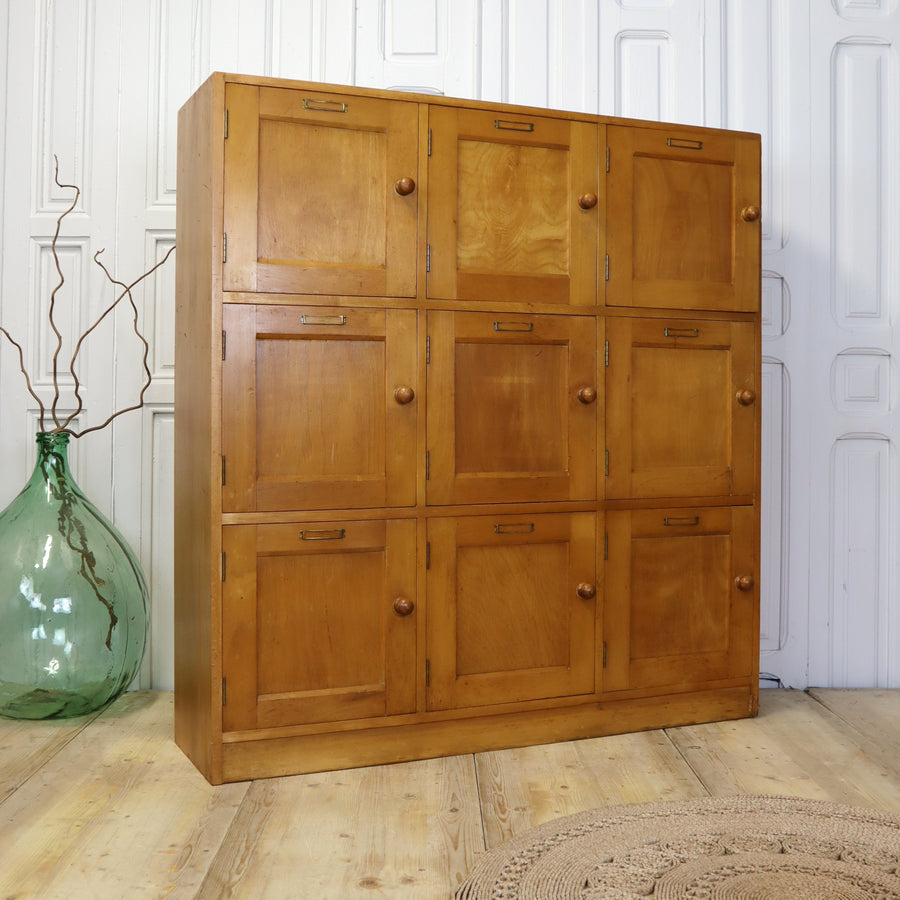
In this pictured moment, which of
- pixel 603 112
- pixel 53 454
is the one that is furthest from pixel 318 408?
pixel 603 112

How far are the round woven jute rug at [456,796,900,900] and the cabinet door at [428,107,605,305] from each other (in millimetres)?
1207

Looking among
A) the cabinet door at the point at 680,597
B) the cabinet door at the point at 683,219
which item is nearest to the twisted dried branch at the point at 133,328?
the cabinet door at the point at 683,219

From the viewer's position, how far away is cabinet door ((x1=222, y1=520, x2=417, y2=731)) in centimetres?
213

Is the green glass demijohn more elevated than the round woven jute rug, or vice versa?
the green glass demijohn

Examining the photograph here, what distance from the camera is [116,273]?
2779 mm

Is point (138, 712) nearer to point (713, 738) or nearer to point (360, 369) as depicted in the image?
point (360, 369)

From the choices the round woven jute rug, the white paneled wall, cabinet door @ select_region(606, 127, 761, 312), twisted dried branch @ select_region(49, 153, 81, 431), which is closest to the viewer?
the round woven jute rug

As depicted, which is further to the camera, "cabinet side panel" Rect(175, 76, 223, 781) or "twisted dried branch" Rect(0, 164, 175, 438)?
"twisted dried branch" Rect(0, 164, 175, 438)

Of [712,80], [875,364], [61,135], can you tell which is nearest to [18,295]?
[61,135]

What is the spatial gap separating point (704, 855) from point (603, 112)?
2.11 m

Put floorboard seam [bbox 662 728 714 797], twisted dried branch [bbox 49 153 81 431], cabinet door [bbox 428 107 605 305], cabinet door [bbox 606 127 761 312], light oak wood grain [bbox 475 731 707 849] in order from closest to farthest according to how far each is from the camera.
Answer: light oak wood grain [bbox 475 731 707 849]
floorboard seam [bbox 662 728 714 797]
cabinet door [bbox 428 107 605 305]
cabinet door [bbox 606 127 761 312]
twisted dried branch [bbox 49 153 81 431]

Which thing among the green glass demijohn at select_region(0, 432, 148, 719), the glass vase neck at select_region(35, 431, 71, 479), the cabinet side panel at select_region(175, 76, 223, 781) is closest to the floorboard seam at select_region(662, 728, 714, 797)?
the cabinet side panel at select_region(175, 76, 223, 781)

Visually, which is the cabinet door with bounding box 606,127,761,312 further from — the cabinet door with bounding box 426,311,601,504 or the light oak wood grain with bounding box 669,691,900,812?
the light oak wood grain with bounding box 669,691,900,812

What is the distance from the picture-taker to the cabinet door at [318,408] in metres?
2.13
